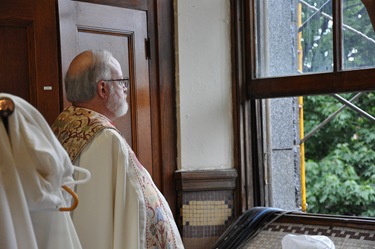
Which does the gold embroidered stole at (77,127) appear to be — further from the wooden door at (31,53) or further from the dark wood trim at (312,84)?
the dark wood trim at (312,84)

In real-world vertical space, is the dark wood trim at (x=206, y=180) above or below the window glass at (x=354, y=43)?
below

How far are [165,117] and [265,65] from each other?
0.49 meters

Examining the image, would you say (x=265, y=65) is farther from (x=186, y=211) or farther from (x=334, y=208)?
(x=334, y=208)

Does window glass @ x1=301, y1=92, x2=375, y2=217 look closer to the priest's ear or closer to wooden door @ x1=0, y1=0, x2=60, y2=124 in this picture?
wooden door @ x1=0, y1=0, x2=60, y2=124

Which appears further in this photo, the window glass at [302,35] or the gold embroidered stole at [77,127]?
the window glass at [302,35]

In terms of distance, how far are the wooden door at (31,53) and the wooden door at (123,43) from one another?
5 cm

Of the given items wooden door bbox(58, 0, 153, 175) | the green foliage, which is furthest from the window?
the green foliage

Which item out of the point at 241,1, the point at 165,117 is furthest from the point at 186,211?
the point at 241,1

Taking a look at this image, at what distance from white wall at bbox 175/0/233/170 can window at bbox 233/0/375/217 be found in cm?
6

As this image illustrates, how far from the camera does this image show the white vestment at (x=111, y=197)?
80.1 inches

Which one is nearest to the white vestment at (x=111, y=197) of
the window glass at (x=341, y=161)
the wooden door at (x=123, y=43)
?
the wooden door at (x=123, y=43)

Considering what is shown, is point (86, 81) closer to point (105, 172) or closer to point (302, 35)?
point (105, 172)

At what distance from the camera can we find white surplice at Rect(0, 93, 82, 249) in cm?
120

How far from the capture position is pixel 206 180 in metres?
2.93
